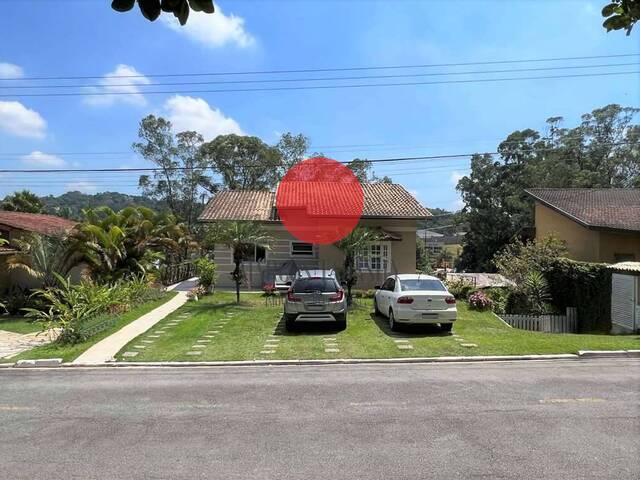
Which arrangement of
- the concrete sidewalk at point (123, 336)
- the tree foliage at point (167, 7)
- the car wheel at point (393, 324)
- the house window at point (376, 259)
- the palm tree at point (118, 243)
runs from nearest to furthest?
1. the tree foliage at point (167, 7)
2. the concrete sidewalk at point (123, 336)
3. the car wheel at point (393, 324)
4. the palm tree at point (118, 243)
5. the house window at point (376, 259)

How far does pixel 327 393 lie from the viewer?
7.55m

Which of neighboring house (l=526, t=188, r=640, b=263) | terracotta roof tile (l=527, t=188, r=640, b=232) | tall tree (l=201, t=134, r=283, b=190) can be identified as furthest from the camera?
tall tree (l=201, t=134, r=283, b=190)

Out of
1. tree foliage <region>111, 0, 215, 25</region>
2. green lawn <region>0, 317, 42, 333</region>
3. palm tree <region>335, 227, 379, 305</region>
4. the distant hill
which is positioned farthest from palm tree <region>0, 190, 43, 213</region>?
tree foliage <region>111, 0, 215, 25</region>

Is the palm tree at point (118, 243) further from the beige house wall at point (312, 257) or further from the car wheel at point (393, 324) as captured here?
the car wheel at point (393, 324)

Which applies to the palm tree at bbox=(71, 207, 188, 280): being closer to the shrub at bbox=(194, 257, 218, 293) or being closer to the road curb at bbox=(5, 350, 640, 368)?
the shrub at bbox=(194, 257, 218, 293)

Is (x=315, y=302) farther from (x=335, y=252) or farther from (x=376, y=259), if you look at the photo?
(x=376, y=259)

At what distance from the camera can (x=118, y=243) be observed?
67.9ft

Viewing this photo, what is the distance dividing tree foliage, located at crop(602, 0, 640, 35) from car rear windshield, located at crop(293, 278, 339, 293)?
11.0 meters

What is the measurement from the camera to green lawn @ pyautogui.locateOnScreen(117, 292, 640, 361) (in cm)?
1098

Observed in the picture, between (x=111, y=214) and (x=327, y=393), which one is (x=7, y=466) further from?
(x=111, y=214)

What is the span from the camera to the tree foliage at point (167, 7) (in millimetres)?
2225

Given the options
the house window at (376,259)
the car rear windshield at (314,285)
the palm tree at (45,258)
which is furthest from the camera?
the house window at (376,259)

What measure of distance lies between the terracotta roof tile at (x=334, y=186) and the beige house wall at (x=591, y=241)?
284 inches

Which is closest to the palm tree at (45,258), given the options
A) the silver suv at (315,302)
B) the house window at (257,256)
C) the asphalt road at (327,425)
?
the house window at (257,256)
